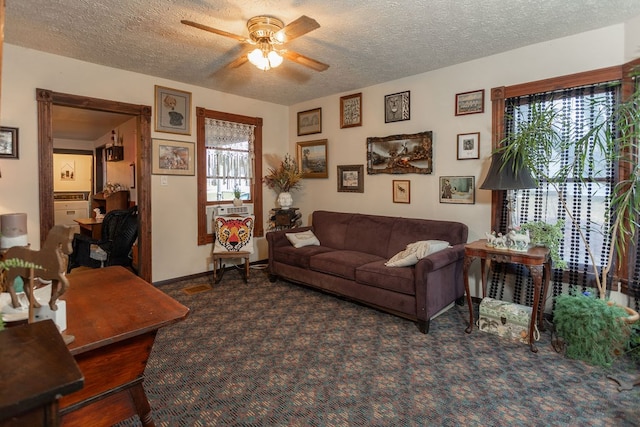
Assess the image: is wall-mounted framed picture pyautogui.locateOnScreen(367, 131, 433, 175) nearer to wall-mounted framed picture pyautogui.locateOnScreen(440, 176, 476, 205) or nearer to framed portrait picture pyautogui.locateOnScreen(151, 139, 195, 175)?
wall-mounted framed picture pyautogui.locateOnScreen(440, 176, 476, 205)

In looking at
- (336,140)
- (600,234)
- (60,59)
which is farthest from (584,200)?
(60,59)

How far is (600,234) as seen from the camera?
2932 millimetres

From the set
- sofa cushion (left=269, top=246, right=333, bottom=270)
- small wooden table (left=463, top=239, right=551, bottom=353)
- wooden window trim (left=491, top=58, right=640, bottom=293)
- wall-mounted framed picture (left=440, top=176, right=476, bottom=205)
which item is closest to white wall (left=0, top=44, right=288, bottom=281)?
sofa cushion (left=269, top=246, right=333, bottom=270)

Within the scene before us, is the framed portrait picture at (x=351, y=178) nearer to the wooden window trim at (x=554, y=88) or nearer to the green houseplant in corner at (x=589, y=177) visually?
the wooden window trim at (x=554, y=88)

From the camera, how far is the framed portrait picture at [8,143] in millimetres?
3238

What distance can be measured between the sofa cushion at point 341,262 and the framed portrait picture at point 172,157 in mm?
2155

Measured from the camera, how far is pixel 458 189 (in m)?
3.80

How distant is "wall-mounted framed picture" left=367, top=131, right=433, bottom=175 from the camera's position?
402 cm

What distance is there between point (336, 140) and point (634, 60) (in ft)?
10.7

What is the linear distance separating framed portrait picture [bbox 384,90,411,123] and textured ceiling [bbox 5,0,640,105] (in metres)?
0.30

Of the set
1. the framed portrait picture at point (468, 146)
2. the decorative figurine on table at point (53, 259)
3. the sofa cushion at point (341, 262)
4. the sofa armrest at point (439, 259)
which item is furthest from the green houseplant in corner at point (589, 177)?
the decorative figurine on table at point (53, 259)

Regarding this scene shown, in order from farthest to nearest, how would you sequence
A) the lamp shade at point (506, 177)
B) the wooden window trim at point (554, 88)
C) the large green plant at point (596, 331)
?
the lamp shade at point (506, 177)
the wooden window trim at point (554, 88)
the large green plant at point (596, 331)

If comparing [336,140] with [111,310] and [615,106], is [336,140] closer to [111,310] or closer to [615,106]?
[615,106]

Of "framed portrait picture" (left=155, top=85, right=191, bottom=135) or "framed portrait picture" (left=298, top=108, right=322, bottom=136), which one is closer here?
"framed portrait picture" (left=155, top=85, right=191, bottom=135)
